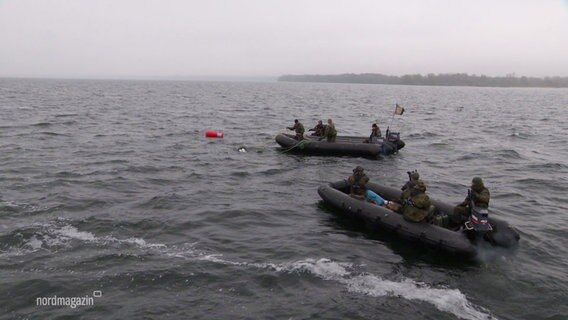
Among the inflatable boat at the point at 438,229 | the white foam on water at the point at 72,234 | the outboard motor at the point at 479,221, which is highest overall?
the outboard motor at the point at 479,221

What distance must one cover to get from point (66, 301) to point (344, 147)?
16444 millimetres

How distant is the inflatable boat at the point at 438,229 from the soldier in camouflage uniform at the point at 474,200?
277 millimetres

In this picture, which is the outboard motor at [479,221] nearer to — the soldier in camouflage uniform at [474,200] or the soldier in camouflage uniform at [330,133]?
the soldier in camouflage uniform at [474,200]

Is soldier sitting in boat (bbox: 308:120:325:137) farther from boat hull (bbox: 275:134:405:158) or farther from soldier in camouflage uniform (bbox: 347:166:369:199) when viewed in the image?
soldier in camouflage uniform (bbox: 347:166:369:199)

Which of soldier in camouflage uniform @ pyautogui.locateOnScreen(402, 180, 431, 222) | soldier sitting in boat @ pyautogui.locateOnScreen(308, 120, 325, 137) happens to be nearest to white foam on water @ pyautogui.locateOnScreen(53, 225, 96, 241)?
soldier in camouflage uniform @ pyautogui.locateOnScreen(402, 180, 431, 222)

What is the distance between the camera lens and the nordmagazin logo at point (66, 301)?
884 centimetres

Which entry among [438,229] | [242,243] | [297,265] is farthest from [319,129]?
[297,265]

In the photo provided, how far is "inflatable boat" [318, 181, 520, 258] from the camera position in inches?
446

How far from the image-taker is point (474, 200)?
469 inches

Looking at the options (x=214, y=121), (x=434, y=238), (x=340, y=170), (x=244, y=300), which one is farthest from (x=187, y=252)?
(x=214, y=121)

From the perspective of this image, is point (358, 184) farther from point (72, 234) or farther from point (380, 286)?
point (72, 234)

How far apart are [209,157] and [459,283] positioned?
15372mm

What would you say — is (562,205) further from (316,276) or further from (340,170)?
(316,276)

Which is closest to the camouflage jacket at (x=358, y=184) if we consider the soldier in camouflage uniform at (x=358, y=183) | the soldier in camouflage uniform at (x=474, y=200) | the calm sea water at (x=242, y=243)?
the soldier in camouflage uniform at (x=358, y=183)
